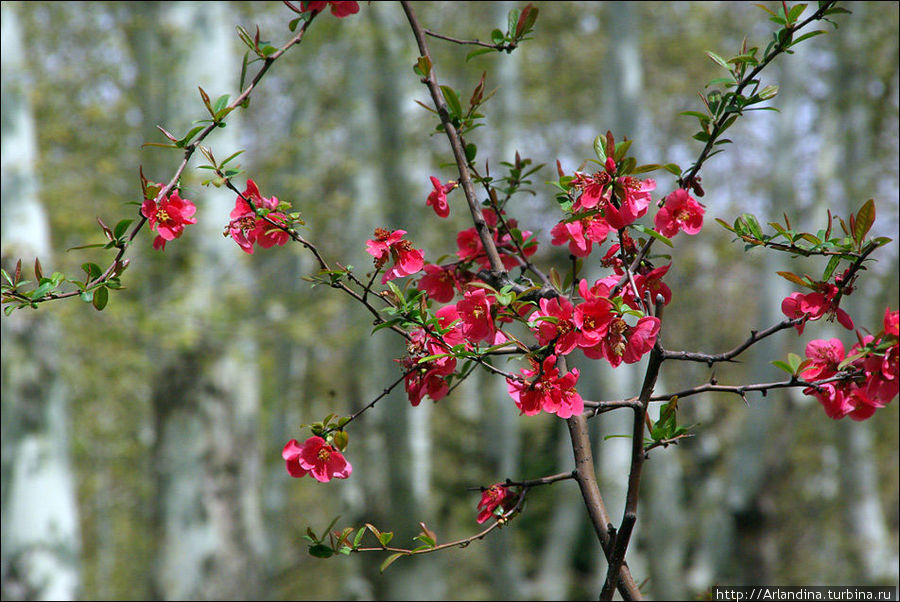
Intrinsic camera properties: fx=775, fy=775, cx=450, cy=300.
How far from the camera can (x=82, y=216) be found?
5.16m

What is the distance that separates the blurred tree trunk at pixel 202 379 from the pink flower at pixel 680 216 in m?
3.73

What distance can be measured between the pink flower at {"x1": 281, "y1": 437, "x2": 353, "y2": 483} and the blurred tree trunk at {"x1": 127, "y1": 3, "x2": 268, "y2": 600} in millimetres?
3448

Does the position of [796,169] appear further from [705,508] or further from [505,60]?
[705,508]

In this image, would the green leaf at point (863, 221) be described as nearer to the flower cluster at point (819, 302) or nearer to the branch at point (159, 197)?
the flower cluster at point (819, 302)

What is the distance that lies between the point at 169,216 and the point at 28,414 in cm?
267

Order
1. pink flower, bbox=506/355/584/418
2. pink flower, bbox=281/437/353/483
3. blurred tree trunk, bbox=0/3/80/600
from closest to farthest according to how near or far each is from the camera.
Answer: pink flower, bbox=506/355/584/418, pink flower, bbox=281/437/353/483, blurred tree trunk, bbox=0/3/80/600

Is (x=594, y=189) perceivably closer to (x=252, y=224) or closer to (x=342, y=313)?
→ (x=252, y=224)

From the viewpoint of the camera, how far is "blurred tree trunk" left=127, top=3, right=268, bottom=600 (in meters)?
4.60

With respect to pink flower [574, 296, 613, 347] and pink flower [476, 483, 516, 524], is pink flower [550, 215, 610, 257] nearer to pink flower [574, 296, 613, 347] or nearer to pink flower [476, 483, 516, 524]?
pink flower [574, 296, 613, 347]

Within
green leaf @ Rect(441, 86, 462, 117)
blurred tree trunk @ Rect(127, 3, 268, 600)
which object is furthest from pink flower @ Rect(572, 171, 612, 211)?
blurred tree trunk @ Rect(127, 3, 268, 600)

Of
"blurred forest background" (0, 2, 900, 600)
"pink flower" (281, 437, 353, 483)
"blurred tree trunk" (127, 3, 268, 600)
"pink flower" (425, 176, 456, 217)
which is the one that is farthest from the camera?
"blurred tree trunk" (127, 3, 268, 600)

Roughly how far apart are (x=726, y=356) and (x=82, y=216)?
4910 mm

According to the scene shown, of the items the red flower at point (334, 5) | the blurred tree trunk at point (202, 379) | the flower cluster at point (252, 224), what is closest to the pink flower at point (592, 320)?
the flower cluster at point (252, 224)

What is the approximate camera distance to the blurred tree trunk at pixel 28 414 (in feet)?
11.0
